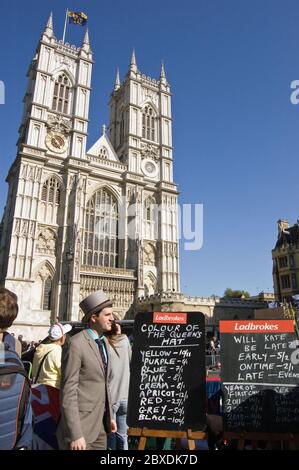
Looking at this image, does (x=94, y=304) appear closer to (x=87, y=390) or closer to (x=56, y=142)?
(x=87, y=390)

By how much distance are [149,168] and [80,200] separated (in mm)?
9151

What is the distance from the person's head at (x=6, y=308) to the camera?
237 centimetres

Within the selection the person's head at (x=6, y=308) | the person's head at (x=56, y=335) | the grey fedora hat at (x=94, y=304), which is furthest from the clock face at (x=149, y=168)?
the person's head at (x=6, y=308)

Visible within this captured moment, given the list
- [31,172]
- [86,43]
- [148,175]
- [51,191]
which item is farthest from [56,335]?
[86,43]

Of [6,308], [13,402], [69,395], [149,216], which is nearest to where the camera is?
[13,402]

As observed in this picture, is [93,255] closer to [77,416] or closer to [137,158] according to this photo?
[137,158]

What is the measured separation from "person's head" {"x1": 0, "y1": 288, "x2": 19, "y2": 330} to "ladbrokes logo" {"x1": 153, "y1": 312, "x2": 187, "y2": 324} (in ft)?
8.80

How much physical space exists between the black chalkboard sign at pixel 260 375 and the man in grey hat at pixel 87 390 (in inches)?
91.1

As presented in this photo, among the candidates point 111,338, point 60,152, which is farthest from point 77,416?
point 60,152

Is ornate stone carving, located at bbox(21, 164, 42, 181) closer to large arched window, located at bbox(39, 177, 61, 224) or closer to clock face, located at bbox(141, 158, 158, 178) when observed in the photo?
large arched window, located at bbox(39, 177, 61, 224)

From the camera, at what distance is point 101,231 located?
99.2 ft

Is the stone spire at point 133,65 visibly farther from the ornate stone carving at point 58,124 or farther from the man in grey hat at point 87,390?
the man in grey hat at point 87,390

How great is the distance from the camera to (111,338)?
4332 millimetres

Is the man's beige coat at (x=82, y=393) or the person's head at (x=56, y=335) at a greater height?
the person's head at (x=56, y=335)
